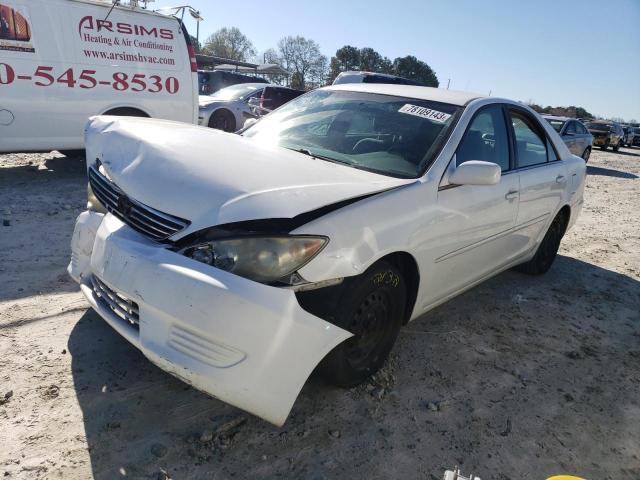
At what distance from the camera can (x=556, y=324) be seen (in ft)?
12.3

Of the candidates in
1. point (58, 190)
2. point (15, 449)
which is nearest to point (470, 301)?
point (15, 449)

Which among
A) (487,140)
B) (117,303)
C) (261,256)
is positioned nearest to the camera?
(261,256)

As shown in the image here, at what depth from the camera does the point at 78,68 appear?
19.9 feet

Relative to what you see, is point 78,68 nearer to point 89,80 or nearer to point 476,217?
point 89,80

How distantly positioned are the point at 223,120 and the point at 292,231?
29.0 feet

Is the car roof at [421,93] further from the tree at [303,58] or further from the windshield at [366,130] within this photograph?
the tree at [303,58]

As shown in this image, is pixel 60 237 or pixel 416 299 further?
pixel 60 237

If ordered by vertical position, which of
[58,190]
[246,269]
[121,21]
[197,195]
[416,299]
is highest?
[121,21]

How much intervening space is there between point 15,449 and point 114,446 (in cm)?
38

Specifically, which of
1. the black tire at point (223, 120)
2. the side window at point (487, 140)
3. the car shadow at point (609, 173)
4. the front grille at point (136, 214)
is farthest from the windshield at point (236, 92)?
the car shadow at point (609, 173)

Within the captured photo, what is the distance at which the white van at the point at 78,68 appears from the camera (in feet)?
18.5

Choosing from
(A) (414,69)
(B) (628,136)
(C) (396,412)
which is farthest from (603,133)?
(A) (414,69)

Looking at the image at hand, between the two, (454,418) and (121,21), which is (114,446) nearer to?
(454,418)

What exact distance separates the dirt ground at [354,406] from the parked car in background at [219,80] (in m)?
17.2
